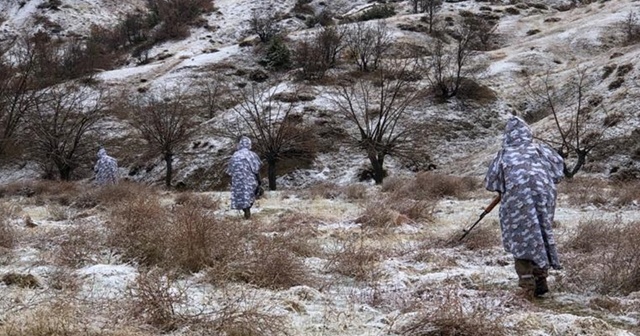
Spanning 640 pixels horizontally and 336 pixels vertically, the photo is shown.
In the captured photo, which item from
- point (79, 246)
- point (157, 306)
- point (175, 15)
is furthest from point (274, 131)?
point (175, 15)

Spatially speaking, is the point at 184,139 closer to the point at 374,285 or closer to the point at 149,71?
the point at 149,71

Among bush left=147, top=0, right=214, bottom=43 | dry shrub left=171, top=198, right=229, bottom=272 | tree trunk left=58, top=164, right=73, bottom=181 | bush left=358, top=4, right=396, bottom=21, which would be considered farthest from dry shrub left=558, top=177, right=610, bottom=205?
bush left=147, top=0, right=214, bottom=43

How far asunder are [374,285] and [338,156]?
77.0ft

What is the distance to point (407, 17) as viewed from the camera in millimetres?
50375

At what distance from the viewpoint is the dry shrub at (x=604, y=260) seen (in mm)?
5180

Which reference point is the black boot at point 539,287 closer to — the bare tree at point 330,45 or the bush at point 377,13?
the bare tree at point 330,45

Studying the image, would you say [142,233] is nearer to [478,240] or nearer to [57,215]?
[478,240]

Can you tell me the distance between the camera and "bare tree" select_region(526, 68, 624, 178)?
22062 millimetres

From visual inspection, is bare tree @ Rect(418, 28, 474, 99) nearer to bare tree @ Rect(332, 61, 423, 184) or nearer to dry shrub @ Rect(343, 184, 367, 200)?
bare tree @ Rect(332, 61, 423, 184)

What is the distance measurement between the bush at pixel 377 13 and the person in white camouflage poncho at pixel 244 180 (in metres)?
42.6

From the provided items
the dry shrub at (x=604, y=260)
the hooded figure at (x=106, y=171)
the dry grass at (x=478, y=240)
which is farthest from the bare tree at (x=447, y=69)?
the dry shrub at (x=604, y=260)

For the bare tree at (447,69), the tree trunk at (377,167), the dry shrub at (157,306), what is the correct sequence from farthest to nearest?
the bare tree at (447,69), the tree trunk at (377,167), the dry shrub at (157,306)

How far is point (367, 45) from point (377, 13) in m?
Answer: 13.7

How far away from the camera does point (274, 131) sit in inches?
1041
